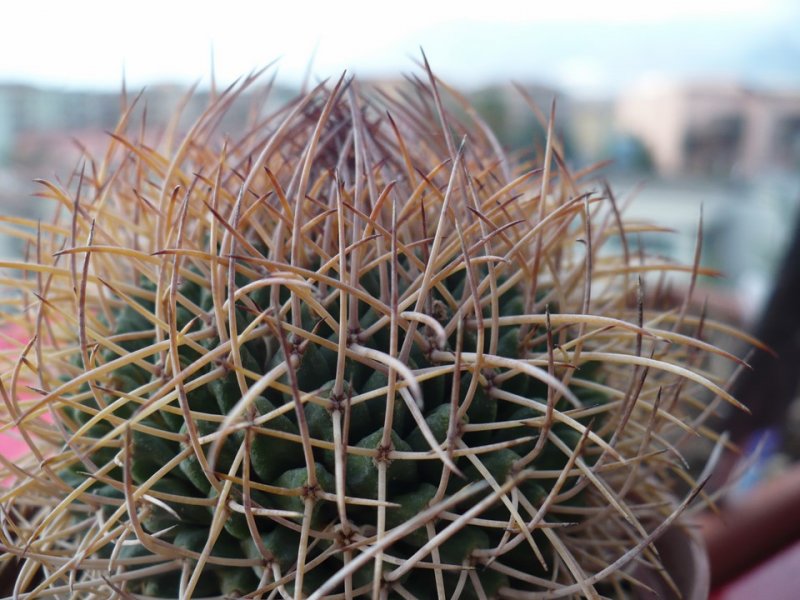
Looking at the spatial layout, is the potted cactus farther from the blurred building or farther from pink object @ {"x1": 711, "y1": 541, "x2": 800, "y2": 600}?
the blurred building

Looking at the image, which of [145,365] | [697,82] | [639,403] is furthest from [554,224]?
[697,82]

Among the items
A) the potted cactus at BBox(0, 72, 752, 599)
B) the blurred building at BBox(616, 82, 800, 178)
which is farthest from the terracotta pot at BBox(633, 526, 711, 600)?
the blurred building at BBox(616, 82, 800, 178)

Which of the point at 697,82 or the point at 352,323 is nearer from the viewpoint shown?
the point at 352,323

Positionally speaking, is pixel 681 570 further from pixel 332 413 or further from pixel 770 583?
pixel 332 413

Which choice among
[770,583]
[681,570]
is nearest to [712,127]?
[770,583]

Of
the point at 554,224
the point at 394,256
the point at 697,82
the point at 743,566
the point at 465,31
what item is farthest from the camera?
the point at 697,82

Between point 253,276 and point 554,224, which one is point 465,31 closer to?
point 554,224

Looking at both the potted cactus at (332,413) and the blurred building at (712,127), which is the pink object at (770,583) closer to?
the potted cactus at (332,413)

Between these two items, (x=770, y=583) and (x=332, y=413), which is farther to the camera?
(x=770, y=583)
